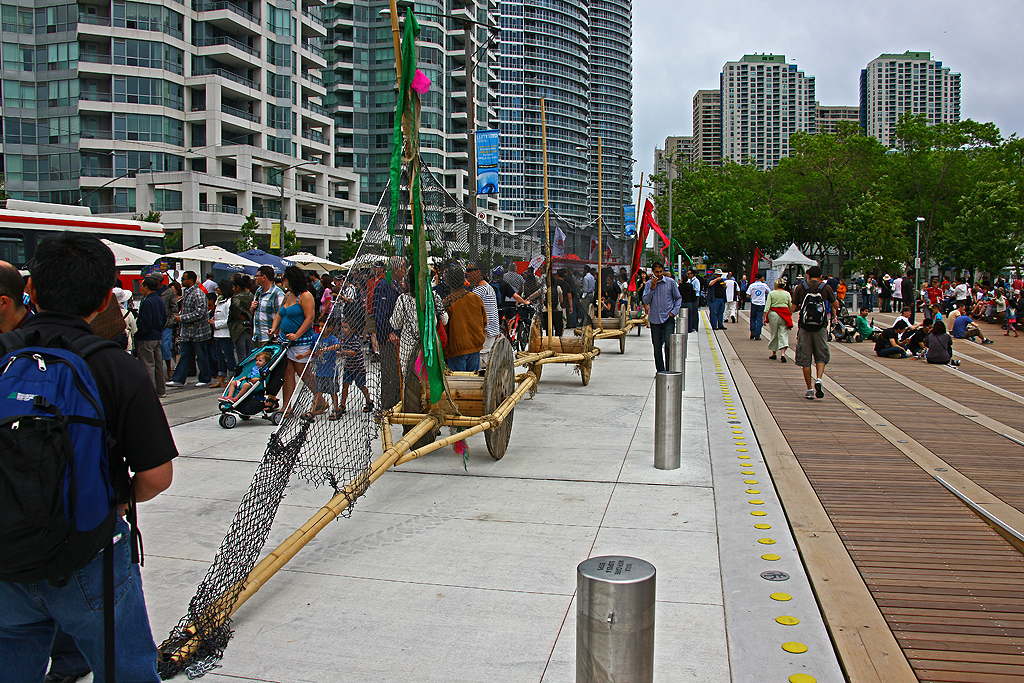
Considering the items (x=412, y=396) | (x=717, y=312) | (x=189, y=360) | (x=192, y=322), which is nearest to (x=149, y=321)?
(x=192, y=322)

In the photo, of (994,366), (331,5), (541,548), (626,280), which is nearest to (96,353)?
(541,548)

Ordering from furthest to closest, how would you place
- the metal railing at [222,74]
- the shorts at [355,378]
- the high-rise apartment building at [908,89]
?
1. the high-rise apartment building at [908,89]
2. the metal railing at [222,74]
3. the shorts at [355,378]

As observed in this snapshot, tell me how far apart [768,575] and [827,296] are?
687 centimetres

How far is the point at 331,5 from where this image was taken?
82125mm

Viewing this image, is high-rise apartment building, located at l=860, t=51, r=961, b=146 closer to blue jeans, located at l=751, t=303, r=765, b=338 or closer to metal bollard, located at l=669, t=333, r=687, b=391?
blue jeans, located at l=751, t=303, r=765, b=338

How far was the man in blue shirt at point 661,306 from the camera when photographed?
11594 mm

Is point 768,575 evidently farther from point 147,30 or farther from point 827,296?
point 147,30

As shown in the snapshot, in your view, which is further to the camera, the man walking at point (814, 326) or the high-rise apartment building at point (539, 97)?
the high-rise apartment building at point (539, 97)

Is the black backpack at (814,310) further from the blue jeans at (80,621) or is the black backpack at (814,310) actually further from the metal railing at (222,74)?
the metal railing at (222,74)

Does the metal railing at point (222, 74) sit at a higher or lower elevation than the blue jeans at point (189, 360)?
higher

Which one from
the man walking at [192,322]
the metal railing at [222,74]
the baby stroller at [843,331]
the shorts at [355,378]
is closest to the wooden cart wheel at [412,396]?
the shorts at [355,378]

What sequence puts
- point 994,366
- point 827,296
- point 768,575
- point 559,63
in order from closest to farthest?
point 768,575 < point 827,296 < point 994,366 < point 559,63

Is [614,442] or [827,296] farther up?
[827,296]

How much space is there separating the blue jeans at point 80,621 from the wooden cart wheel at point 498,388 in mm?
4308
